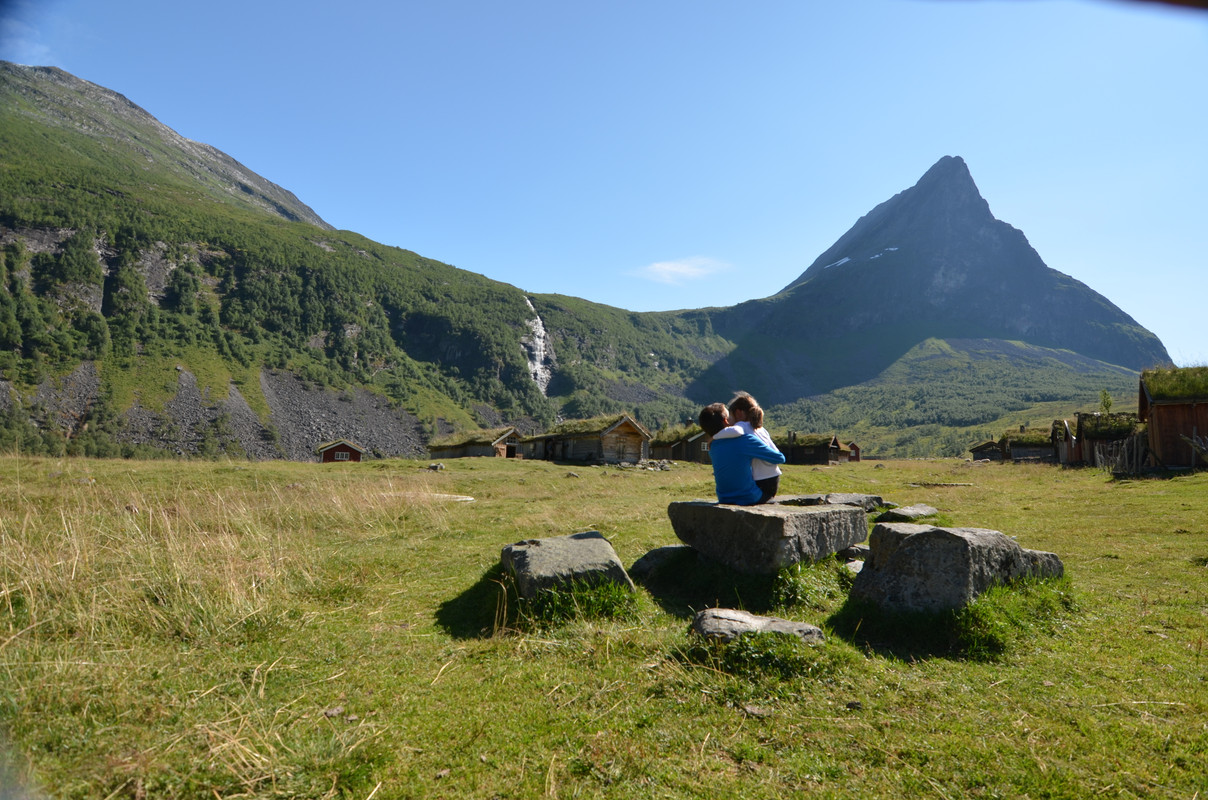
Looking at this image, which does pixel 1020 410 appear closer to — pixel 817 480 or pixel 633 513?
pixel 817 480

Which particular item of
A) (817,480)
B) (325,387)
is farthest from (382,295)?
(817,480)

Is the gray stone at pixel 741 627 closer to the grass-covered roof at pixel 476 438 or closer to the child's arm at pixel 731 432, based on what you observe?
the child's arm at pixel 731 432

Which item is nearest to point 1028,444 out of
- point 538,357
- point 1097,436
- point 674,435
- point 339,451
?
Result: point 1097,436

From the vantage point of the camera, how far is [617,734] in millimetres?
3859

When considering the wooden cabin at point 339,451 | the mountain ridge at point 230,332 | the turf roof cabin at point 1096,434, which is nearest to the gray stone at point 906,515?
the turf roof cabin at point 1096,434

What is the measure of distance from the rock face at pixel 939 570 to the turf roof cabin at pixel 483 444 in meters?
50.9

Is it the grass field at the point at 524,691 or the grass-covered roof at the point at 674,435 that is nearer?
the grass field at the point at 524,691

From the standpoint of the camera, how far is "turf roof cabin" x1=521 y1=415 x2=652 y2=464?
4925 centimetres

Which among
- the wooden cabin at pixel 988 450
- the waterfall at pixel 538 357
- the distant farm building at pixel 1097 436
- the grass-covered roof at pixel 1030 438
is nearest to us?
the distant farm building at pixel 1097 436

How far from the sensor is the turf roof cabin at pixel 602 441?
49.2 meters

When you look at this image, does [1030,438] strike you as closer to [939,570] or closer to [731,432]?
[731,432]

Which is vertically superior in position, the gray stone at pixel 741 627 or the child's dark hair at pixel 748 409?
the child's dark hair at pixel 748 409

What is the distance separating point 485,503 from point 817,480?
57.4 ft

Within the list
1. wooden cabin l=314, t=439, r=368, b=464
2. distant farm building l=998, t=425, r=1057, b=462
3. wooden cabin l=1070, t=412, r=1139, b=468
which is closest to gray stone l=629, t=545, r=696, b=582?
wooden cabin l=1070, t=412, r=1139, b=468
